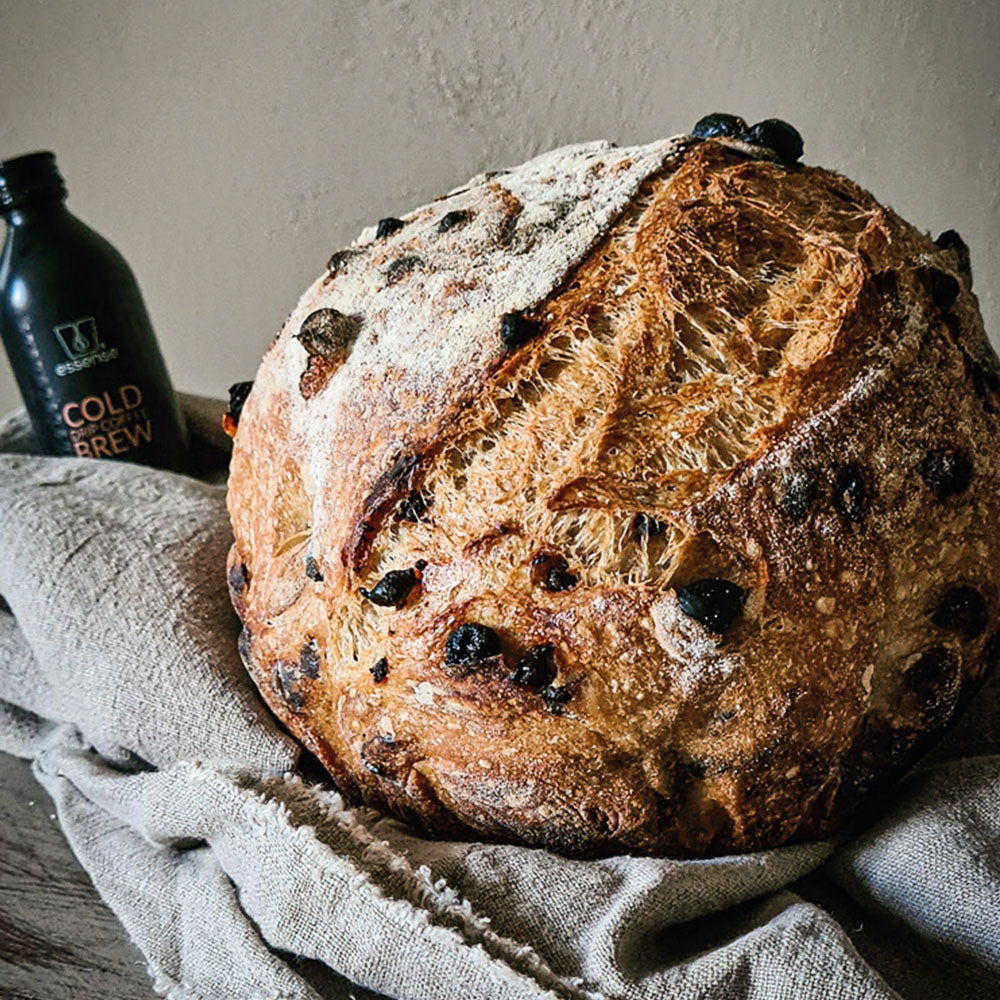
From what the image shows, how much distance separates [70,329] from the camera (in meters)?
1.21

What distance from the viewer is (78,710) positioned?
0.95 m

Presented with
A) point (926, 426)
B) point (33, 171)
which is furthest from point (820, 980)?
point (33, 171)

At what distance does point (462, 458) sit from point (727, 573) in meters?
0.18

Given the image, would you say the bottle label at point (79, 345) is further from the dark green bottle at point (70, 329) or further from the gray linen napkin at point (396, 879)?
the gray linen napkin at point (396, 879)

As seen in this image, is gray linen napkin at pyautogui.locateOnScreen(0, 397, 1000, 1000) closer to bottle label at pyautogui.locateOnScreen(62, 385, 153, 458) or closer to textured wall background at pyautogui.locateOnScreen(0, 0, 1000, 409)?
bottle label at pyautogui.locateOnScreen(62, 385, 153, 458)

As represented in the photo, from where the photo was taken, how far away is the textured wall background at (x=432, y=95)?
1.65 m

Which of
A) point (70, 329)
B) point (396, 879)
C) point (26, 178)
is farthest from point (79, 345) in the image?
point (396, 879)

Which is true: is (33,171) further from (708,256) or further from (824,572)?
(824,572)

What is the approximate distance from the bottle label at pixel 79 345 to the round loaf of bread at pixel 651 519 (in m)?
0.49

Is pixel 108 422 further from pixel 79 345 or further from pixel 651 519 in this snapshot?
pixel 651 519

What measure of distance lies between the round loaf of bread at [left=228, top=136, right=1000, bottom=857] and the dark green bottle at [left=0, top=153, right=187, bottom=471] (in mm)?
492

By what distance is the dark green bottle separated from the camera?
1188mm

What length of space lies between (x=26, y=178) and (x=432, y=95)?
2.50ft

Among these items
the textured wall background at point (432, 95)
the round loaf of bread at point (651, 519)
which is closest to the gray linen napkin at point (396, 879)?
the round loaf of bread at point (651, 519)
